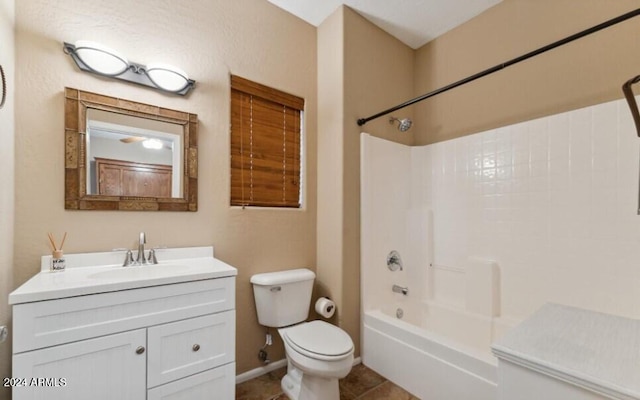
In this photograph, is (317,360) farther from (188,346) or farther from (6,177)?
(6,177)

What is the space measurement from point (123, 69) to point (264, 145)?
0.91 m

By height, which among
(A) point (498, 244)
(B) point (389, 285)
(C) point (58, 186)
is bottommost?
(B) point (389, 285)

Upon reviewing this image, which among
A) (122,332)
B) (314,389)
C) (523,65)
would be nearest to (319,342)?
(314,389)

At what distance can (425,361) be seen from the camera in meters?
1.68

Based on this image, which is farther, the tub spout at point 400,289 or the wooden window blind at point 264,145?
the tub spout at point 400,289

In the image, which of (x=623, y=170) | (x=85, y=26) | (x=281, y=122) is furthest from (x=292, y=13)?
(x=623, y=170)

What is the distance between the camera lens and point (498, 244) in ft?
6.75

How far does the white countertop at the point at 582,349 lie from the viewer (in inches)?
29.4

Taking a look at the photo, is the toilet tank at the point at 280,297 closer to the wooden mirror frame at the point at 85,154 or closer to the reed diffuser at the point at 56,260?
the wooden mirror frame at the point at 85,154

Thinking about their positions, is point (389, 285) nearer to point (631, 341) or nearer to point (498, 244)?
point (498, 244)

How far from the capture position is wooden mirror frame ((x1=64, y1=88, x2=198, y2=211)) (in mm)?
1407

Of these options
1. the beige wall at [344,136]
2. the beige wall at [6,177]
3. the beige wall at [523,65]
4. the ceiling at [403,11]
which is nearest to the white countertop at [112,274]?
the beige wall at [6,177]

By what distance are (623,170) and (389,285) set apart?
5.33 feet

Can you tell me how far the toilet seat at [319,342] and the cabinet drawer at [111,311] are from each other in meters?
0.45
